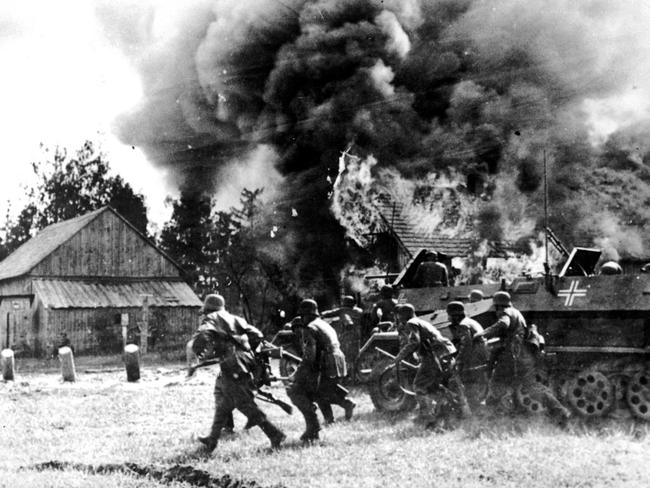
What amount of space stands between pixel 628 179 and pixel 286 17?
1241 centimetres

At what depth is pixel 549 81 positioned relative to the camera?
24.1 m

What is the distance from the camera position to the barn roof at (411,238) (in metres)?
20.6

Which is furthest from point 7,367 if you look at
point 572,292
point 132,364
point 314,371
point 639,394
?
point 639,394

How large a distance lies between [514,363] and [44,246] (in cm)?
2691

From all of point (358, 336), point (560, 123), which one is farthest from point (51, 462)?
point (560, 123)

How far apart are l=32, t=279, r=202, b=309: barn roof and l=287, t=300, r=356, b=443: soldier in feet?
67.8

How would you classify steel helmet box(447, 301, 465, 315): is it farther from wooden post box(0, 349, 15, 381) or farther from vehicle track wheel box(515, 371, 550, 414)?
wooden post box(0, 349, 15, 381)

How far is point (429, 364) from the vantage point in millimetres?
9617

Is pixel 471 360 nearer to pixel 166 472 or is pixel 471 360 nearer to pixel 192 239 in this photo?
pixel 166 472

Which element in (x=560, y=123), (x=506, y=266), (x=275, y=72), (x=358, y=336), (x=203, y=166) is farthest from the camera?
(x=203, y=166)

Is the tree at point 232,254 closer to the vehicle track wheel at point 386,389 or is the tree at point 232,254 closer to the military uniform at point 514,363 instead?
the vehicle track wheel at point 386,389

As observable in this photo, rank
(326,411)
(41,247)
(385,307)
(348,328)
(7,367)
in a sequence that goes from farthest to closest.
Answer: (41,247)
(7,367)
(348,328)
(385,307)
(326,411)

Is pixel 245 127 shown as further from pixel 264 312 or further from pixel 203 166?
pixel 264 312

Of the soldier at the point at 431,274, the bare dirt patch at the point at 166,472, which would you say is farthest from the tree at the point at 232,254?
the bare dirt patch at the point at 166,472
